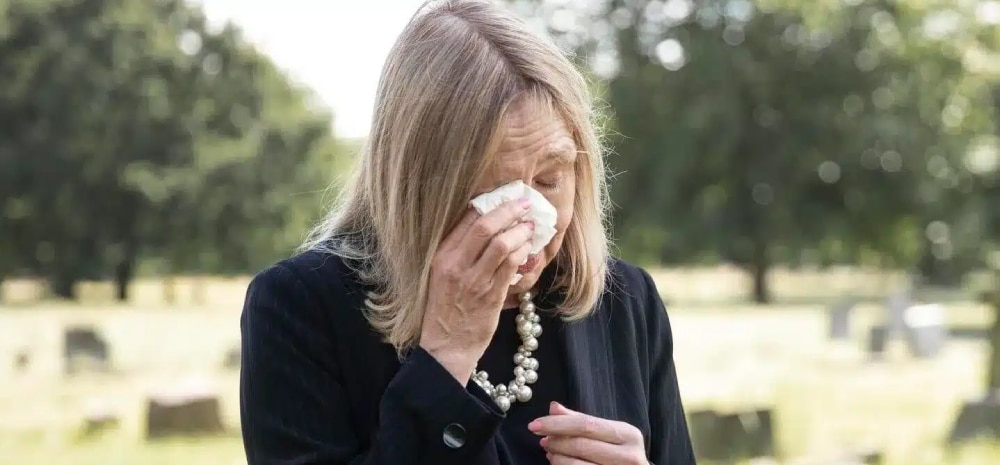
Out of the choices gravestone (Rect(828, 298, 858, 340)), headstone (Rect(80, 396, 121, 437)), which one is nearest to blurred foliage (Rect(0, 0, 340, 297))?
gravestone (Rect(828, 298, 858, 340))

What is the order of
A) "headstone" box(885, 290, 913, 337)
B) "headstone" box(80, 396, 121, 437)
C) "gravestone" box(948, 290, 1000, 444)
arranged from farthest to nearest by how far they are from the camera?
"headstone" box(885, 290, 913, 337), "headstone" box(80, 396, 121, 437), "gravestone" box(948, 290, 1000, 444)

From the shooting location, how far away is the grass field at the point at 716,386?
11.4 metres

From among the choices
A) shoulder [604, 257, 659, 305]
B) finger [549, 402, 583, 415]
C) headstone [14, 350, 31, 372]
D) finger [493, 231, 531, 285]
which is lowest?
headstone [14, 350, 31, 372]

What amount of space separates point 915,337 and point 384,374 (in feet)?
65.0

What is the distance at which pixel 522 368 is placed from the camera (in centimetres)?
227

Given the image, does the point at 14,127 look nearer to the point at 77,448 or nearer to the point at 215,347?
the point at 215,347

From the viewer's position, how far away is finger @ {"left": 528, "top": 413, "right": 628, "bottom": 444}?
209 centimetres

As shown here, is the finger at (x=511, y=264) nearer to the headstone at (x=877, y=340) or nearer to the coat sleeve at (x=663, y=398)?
the coat sleeve at (x=663, y=398)

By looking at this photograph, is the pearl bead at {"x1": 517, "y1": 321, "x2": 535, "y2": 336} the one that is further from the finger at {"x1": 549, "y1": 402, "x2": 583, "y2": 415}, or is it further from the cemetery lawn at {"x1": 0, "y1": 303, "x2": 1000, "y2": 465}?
the cemetery lawn at {"x1": 0, "y1": 303, "x2": 1000, "y2": 465}

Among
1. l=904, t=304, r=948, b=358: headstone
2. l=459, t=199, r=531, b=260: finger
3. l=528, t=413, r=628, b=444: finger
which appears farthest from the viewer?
l=904, t=304, r=948, b=358: headstone

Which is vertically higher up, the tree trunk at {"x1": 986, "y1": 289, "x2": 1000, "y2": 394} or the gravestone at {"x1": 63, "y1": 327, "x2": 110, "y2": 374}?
the tree trunk at {"x1": 986, "y1": 289, "x2": 1000, "y2": 394}

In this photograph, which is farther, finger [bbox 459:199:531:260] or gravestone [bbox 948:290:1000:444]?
gravestone [bbox 948:290:1000:444]

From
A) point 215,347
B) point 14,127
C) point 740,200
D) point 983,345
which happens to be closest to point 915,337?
point 983,345

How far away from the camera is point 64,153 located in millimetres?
41750
